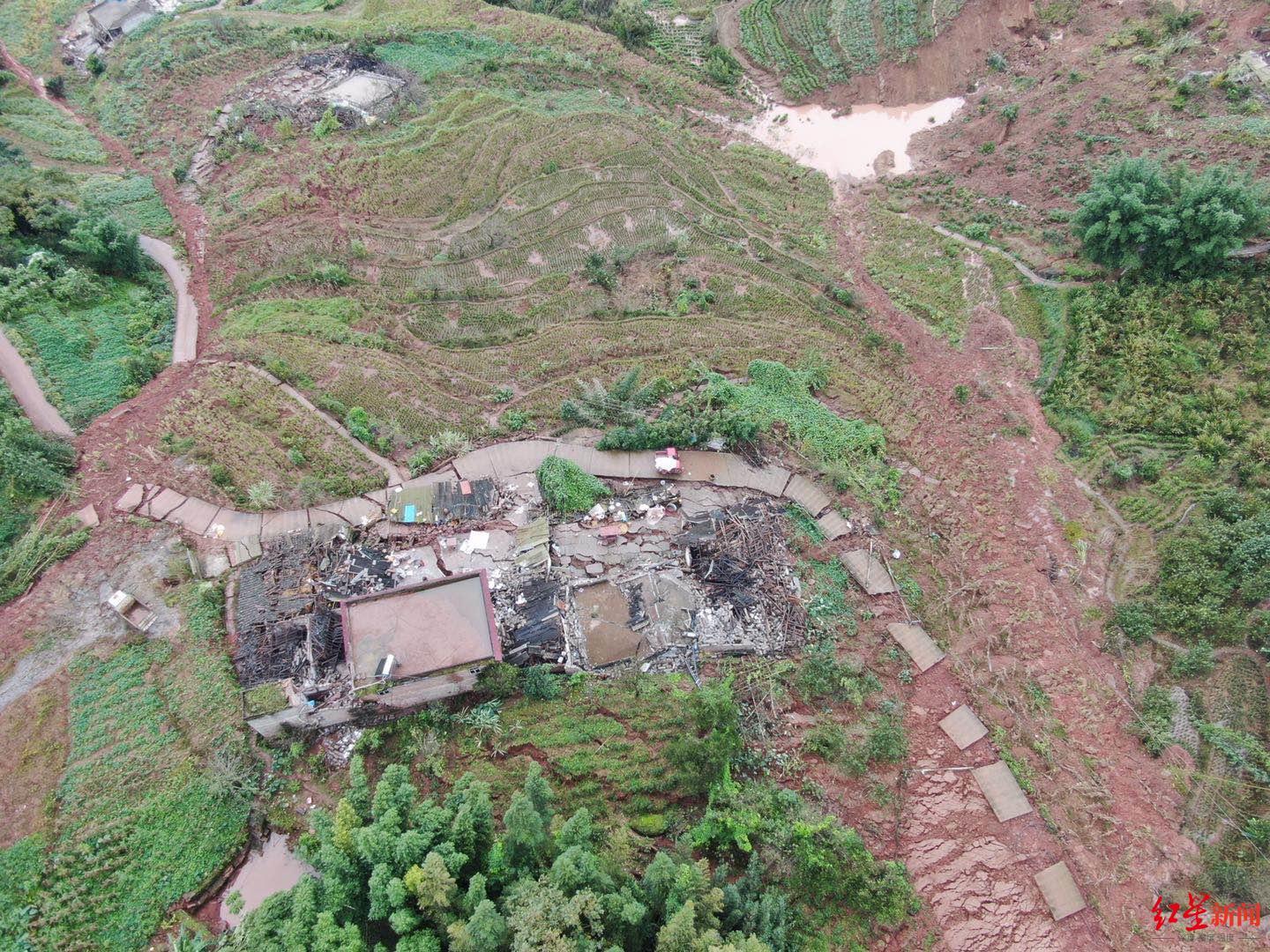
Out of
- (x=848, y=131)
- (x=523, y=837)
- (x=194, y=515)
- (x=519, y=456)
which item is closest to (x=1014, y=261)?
(x=848, y=131)

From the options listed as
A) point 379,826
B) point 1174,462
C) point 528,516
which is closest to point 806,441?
point 528,516

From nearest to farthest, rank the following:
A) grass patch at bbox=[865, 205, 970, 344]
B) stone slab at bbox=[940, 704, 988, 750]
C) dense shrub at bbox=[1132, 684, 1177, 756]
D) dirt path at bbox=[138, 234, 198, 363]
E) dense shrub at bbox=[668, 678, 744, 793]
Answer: dense shrub at bbox=[668, 678, 744, 793] → dense shrub at bbox=[1132, 684, 1177, 756] → stone slab at bbox=[940, 704, 988, 750] → dirt path at bbox=[138, 234, 198, 363] → grass patch at bbox=[865, 205, 970, 344]

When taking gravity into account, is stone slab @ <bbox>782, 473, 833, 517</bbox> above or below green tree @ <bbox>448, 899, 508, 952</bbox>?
above

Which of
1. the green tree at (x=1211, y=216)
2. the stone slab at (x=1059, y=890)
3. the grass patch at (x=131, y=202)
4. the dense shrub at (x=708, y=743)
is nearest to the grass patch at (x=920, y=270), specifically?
the green tree at (x=1211, y=216)

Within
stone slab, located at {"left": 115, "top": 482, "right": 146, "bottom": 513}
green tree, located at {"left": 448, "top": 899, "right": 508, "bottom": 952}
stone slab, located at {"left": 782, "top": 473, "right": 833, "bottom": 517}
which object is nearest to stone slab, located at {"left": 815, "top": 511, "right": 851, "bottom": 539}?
stone slab, located at {"left": 782, "top": 473, "right": 833, "bottom": 517}

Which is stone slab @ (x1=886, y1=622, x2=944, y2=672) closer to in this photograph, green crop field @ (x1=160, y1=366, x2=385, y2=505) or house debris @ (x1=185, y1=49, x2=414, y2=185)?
green crop field @ (x1=160, y1=366, x2=385, y2=505)
